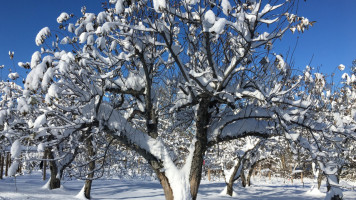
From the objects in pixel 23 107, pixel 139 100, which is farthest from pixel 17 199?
pixel 23 107

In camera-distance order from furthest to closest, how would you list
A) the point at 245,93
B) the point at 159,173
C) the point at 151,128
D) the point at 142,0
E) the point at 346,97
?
the point at 346,97
the point at 151,128
the point at 159,173
the point at 245,93
the point at 142,0

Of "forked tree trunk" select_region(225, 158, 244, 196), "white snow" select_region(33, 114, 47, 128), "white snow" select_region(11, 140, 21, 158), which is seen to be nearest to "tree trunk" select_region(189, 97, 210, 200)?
"white snow" select_region(33, 114, 47, 128)

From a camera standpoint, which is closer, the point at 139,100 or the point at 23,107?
the point at 23,107

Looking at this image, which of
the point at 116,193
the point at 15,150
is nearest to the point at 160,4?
the point at 15,150

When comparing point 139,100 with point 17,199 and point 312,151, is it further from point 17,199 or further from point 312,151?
point 17,199

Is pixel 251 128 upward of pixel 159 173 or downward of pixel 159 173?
upward

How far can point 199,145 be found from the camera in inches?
212

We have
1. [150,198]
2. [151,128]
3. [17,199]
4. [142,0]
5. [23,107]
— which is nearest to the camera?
[23,107]

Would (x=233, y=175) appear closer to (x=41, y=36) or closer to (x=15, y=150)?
(x=15, y=150)

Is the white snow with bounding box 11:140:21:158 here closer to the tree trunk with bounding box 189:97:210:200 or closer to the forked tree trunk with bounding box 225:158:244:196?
the tree trunk with bounding box 189:97:210:200

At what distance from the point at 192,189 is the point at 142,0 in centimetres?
370

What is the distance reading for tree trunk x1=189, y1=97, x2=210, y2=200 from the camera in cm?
522

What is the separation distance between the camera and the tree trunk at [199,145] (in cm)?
522

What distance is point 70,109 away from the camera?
174 inches
